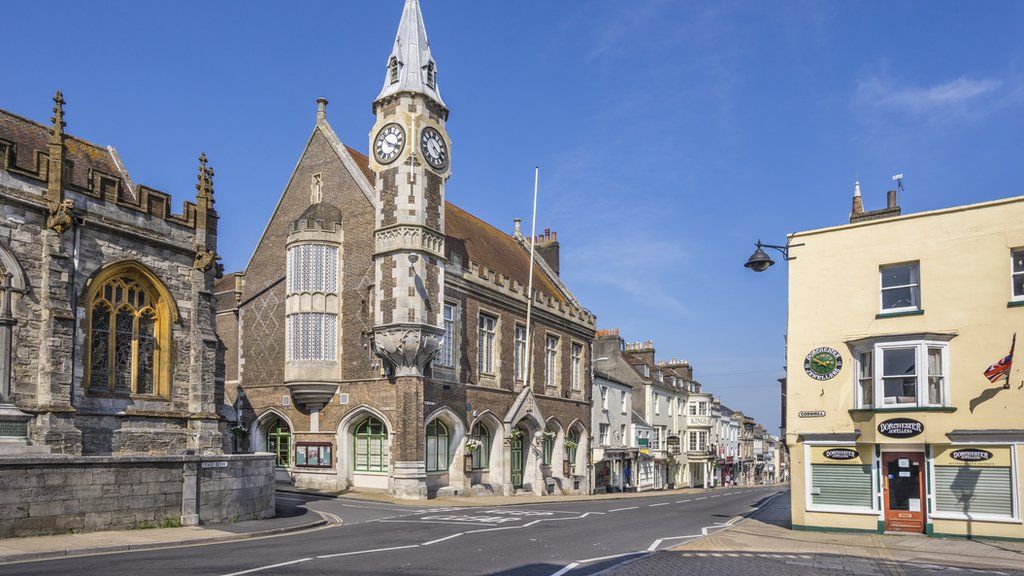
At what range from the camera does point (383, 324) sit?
3119 centimetres

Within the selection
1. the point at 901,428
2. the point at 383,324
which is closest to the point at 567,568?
the point at 901,428

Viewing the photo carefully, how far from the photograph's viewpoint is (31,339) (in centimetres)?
1834

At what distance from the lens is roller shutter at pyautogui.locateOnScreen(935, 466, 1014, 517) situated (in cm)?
1719

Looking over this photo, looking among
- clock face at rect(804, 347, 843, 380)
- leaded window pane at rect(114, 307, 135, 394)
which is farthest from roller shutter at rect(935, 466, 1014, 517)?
leaded window pane at rect(114, 307, 135, 394)

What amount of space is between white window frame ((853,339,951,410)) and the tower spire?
2067 centimetres

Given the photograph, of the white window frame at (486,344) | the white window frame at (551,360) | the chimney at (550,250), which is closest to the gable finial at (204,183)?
the white window frame at (486,344)

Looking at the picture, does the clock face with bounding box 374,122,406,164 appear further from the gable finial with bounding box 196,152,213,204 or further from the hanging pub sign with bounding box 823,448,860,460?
the hanging pub sign with bounding box 823,448,860,460

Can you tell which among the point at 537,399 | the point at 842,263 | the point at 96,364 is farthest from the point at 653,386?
the point at 96,364

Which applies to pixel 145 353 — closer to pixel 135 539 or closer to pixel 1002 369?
pixel 135 539

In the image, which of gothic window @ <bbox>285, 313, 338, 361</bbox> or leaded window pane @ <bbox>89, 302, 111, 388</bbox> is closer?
leaded window pane @ <bbox>89, 302, 111, 388</bbox>

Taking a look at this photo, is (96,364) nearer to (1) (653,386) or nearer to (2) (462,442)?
(2) (462,442)

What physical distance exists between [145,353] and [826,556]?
55.7 feet

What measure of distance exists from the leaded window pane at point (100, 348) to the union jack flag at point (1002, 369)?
67.4 ft

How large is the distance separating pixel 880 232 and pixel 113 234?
1898 cm
